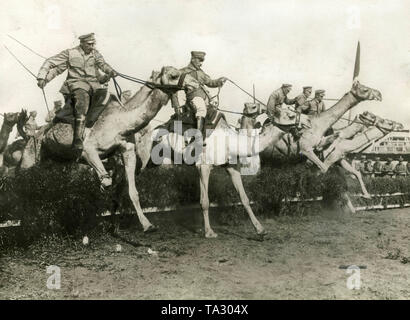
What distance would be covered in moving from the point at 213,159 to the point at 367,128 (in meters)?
8.40

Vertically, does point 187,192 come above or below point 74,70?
below

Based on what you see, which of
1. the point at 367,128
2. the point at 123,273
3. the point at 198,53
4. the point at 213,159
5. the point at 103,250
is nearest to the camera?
the point at 123,273

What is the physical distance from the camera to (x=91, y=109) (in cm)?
1030

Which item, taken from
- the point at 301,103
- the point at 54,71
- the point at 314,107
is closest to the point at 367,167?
the point at 314,107

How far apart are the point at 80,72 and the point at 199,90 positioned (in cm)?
254

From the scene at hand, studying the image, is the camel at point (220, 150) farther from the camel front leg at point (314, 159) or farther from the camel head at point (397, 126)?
the camel head at point (397, 126)

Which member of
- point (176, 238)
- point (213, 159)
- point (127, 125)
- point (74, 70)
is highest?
point (74, 70)

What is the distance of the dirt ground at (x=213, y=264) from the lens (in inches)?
273

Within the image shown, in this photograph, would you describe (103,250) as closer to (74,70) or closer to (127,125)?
(127,125)

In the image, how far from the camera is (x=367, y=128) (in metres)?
16.9

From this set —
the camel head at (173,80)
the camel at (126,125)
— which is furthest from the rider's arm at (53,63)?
the camel head at (173,80)

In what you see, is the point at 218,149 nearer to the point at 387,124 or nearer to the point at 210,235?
the point at 210,235

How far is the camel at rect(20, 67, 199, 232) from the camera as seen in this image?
31.9 ft
